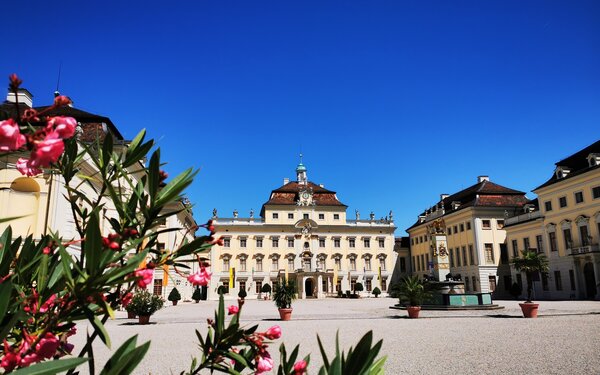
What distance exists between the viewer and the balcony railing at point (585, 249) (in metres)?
28.8

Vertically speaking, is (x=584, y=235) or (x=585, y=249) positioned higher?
(x=584, y=235)

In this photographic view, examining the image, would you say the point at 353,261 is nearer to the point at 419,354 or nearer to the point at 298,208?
the point at 298,208

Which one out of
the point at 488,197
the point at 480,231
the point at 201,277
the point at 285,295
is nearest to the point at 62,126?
the point at 201,277

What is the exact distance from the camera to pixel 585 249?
96.6ft

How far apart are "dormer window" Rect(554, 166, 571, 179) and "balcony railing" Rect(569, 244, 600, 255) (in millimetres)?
5628

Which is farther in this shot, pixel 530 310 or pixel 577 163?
pixel 577 163

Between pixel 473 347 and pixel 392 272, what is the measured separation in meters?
46.9

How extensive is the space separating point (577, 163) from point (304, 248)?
101 ft

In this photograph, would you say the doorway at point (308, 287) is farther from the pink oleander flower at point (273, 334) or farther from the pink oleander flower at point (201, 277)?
the pink oleander flower at point (201, 277)

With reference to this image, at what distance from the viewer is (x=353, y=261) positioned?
53.7m

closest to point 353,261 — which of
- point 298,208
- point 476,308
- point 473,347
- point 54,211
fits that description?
point 298,208

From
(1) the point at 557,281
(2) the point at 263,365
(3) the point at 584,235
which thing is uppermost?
(3) the point at 584,235

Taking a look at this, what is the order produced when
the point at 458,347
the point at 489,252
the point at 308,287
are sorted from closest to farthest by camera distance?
1. the point at 458,347
2. the point at 489,252
3. the point at 308,287

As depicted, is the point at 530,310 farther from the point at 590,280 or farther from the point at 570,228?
the point at 570,228
